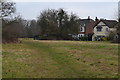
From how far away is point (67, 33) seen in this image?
70.4 meters

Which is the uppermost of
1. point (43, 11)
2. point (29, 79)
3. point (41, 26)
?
point (43, 11)

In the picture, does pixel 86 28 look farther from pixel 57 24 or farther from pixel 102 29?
pixel 57 24

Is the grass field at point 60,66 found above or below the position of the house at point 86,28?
below

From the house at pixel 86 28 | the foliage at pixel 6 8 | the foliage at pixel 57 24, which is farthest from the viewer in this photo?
the house at pixel 86 28

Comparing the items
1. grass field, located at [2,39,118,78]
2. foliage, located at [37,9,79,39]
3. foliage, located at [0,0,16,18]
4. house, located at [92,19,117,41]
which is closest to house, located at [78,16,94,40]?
house, located at [92,19,117,41]

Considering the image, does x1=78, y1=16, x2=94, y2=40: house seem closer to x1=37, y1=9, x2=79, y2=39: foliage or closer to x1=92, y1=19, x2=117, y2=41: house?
x1=92, y1=19, x2=117, y2=41: house

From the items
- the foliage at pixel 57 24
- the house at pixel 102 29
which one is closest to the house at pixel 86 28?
the house at pixel 102 29

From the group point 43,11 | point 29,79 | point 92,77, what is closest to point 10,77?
point 29,79

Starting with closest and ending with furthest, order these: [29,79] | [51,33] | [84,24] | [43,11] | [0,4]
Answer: [29,79], [0,4], [51,33], [43,11], [84,24]

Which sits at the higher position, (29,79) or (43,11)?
(43,11)

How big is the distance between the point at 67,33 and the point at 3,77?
61.9 m

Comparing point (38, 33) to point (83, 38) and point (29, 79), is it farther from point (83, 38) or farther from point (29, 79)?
point (29, 79)

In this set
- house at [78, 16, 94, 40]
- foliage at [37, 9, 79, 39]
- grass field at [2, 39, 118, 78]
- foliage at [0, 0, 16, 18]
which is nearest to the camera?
grass field at [2, 39, 118, 78]

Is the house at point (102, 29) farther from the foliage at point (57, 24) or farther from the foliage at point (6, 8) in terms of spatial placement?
the foliage at point (6, 8)
